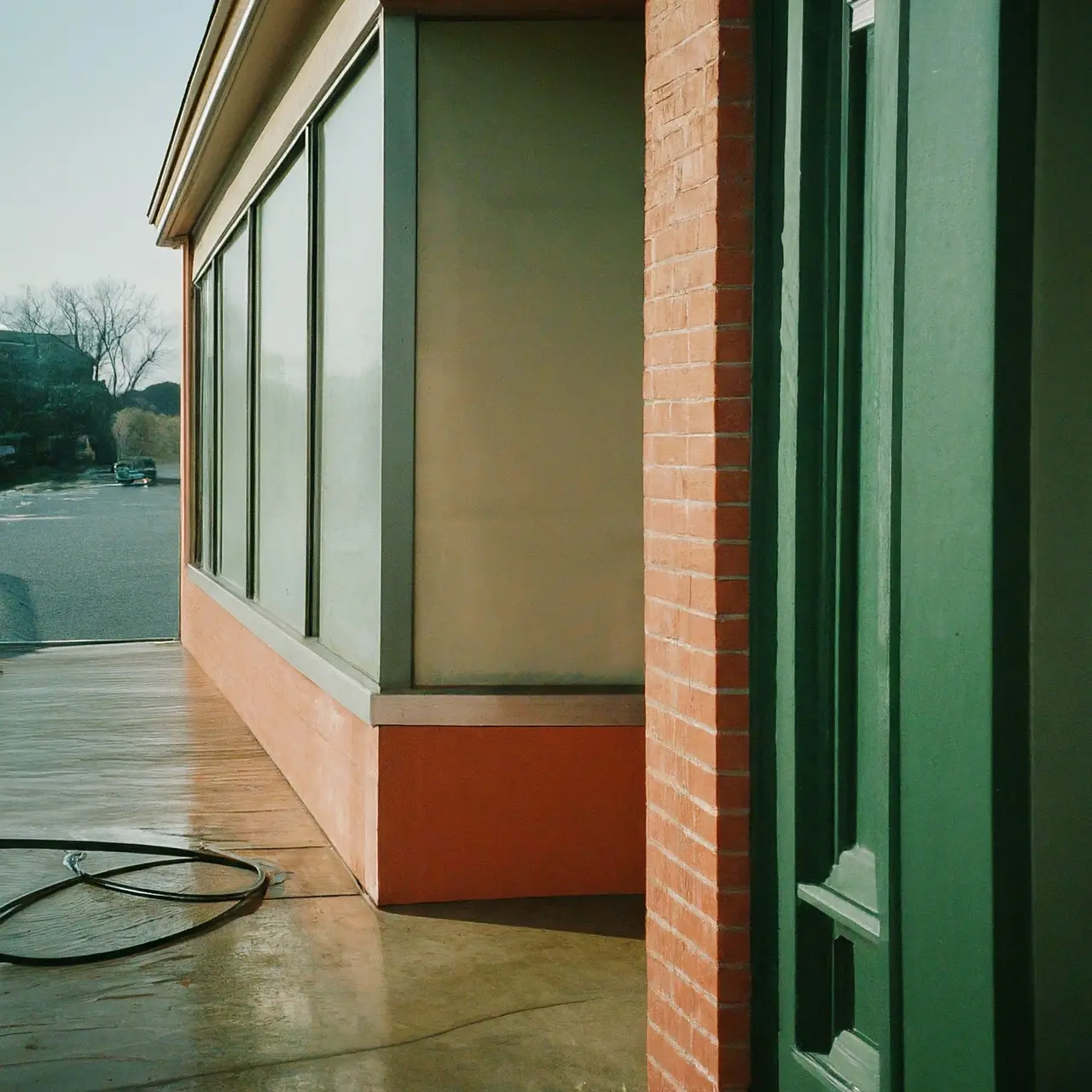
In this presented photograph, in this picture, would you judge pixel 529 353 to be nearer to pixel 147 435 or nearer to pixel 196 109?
pixel 196 109

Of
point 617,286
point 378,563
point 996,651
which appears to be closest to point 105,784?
point 378,563

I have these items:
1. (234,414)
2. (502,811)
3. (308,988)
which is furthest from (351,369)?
(234,414)

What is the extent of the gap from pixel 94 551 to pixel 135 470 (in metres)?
2.43

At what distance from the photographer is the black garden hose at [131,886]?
541 centimetres

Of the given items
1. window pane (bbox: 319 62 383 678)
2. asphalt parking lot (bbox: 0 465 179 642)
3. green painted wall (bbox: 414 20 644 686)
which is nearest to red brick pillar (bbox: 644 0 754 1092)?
green painted wall (bbox: 414 20 644 686)

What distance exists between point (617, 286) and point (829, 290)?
311 cm

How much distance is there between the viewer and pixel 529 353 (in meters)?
6.29

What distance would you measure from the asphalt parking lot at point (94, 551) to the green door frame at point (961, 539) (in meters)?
33.8

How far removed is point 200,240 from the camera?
15.1m

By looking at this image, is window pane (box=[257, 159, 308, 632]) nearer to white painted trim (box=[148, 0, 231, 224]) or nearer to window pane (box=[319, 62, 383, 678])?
window pane (box=[319, 62, 383, 678])

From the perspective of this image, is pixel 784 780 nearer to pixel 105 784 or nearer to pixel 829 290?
pixel 829 290

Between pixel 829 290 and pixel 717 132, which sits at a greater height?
pixel 717 132

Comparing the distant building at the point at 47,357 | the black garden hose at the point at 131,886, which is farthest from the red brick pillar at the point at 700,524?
the distant building at the point at 47,357

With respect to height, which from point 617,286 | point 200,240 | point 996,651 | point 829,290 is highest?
point 200,240
